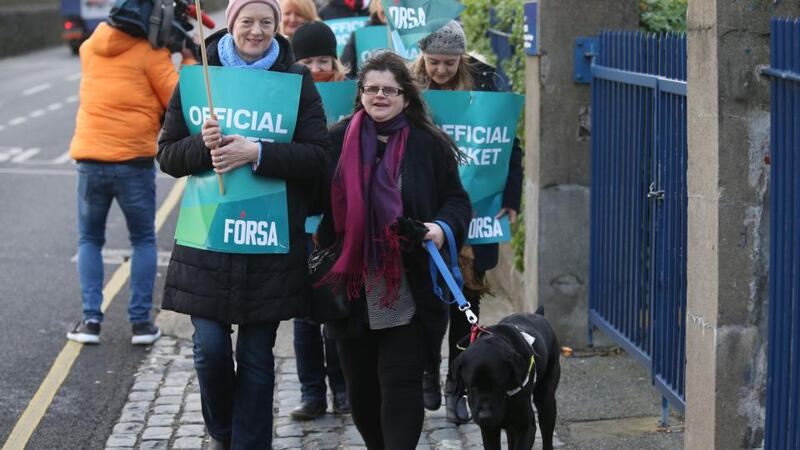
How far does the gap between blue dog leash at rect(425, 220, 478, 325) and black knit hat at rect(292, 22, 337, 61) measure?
180 cm

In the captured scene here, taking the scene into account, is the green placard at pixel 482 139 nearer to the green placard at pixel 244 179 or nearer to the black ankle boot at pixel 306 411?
the black ankle boot at pixel 306 411

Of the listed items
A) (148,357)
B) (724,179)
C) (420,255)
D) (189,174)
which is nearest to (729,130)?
(724,179)

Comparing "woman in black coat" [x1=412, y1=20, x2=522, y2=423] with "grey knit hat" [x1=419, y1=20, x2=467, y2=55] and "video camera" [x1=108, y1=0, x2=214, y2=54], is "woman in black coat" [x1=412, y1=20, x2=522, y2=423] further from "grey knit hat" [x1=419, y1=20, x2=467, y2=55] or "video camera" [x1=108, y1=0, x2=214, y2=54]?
"video camera" [x1=108, y1=0, x2=214, y2=54]

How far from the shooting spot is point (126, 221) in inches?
318

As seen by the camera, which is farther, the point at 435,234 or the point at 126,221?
the point at 126,221

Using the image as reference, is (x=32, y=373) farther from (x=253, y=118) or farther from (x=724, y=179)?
(x=724, y=179)

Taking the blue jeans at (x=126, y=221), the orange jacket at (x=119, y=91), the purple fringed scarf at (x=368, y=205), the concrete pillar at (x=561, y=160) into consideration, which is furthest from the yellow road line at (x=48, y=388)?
the concrete pillar at (x=561, y=160)

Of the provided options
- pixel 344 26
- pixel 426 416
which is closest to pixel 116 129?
pixel 344 26

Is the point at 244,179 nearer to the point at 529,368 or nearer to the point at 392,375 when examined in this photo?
the point at 392,375

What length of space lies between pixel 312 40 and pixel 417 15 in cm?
53

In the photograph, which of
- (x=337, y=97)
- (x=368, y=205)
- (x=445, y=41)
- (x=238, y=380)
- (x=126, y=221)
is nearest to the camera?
(x=368, y=205)

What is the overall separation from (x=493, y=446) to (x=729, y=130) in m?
1.56

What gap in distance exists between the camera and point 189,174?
5266 mm

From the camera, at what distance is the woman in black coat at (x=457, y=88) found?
650cm
